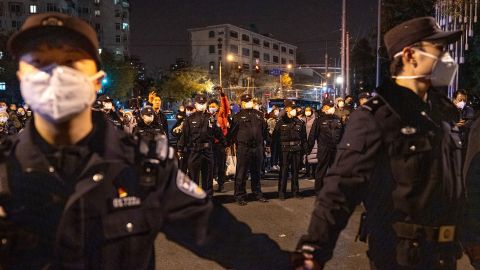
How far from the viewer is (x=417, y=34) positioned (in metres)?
2.76

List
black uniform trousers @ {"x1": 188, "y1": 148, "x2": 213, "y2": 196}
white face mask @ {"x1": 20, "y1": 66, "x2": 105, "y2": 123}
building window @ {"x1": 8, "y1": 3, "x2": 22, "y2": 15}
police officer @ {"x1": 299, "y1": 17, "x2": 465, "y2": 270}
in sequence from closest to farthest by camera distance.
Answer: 1. white face mask @ {"x1": 20, "y1": 66, "x2": 105, "y2": 123}
2. police officer @ {"x1": 299, "y1": 17, "x2": 465, "y2": 270}
3. black uniform trousers @ {"x1": 188, "y1": 148, "x2": 213, "y2": 196}
4. building window @ {"x1": 8, "y1": 3, "x2": 22, "y2": 15}

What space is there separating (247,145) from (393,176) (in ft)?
23.3

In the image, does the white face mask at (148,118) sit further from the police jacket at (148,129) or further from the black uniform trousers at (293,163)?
the black uniform trousers at (293,163)

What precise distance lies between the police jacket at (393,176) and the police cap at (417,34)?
Result: 277 millimetres

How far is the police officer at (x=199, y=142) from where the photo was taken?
31.8 ft

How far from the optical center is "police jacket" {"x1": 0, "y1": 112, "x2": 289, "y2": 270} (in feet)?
6.07

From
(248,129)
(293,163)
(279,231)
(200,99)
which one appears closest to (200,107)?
(200,99)

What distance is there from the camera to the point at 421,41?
277cm

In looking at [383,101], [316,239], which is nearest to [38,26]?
[316,239]

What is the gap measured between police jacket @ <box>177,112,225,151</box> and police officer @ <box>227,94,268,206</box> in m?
0.45

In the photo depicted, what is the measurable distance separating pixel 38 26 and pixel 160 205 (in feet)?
2.79

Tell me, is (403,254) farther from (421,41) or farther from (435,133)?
(421,41)

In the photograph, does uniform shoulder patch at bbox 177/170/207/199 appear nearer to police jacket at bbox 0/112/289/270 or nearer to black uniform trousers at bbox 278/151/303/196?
police jacket at bbox 0/112/289/270

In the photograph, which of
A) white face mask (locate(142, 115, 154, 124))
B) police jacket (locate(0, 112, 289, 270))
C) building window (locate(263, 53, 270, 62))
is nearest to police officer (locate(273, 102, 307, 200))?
white face mask (locate(142, 115, 154, 124))
